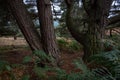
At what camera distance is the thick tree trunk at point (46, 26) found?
5.25 metres

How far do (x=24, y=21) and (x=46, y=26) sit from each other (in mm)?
447

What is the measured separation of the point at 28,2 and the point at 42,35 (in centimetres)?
167

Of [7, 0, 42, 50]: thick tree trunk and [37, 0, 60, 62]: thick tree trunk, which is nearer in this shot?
[7, 0, 42, 50]: thick tree trunk

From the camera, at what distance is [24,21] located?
5188 mm

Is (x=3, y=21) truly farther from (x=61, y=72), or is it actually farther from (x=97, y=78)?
(x=97, y=78)

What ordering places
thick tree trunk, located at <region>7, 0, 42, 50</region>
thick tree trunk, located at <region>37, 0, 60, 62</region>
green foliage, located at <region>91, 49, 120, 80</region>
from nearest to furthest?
green foliage, located at <region>91, 49, 120, 80</region> < thick tree trunk, located at <region>7, 0, 42, 50</region> < thick tree trunk, located at <region>37, 0, 60, 62</region>

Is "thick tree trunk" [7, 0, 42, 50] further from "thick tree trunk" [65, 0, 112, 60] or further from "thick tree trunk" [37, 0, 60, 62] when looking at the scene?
"thick tree trunk" [65, 0, 112, 60]

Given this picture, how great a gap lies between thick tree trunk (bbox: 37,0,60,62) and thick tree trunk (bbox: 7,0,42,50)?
0.52 ft

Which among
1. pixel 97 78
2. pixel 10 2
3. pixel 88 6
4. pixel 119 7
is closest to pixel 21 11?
pixel 10 2

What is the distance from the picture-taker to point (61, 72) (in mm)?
4312

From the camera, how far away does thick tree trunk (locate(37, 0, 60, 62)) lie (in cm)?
525

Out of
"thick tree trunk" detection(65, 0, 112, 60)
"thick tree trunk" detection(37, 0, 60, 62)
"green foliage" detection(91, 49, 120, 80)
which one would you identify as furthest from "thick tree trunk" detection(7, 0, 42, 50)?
"green foliage" detection(91, 49, 120, 80)

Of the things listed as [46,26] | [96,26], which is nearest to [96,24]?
[96,26]

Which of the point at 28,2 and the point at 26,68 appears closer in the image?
the point at 26,68
